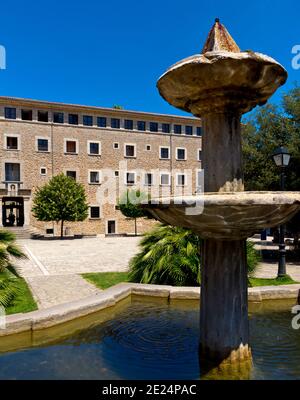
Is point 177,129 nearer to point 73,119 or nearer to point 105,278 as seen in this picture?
point 73,119

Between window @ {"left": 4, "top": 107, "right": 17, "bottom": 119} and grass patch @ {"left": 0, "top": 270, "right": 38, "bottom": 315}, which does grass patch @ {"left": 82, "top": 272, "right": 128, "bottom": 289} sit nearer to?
grass patch @ {"left": 0, "top": 270, "right": 38, "bottom": 315}

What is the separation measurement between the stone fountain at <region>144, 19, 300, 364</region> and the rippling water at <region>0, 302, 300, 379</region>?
40 centimetres

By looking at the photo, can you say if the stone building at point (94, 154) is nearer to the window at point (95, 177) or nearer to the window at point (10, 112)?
the window at point (10, 112)

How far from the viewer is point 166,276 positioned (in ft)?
27.5

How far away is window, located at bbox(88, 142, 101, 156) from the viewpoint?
3727 cm

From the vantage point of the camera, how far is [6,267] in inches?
278

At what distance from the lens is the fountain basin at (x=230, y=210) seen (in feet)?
10.3

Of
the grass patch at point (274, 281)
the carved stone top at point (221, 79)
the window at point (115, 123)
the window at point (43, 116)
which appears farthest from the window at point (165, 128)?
the carved stone top at point (221, 79)

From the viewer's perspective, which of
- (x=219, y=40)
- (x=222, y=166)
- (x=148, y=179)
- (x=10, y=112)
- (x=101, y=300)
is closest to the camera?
(x=219, y=40)

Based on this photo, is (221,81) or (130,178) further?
(130,178)

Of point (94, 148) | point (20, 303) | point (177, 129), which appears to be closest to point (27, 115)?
point (94, 148)

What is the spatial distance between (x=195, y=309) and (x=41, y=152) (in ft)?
103

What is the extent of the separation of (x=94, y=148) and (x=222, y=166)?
34585mm

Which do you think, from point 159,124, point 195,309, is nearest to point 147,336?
point 195,309
